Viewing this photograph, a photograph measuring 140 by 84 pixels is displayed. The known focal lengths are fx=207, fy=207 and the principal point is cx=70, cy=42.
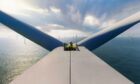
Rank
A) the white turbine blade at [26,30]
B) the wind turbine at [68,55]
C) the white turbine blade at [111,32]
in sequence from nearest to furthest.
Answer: the wind turbine at [68,55] → the white turbine blade at [111,32] → the white turbine blade at [26,30]

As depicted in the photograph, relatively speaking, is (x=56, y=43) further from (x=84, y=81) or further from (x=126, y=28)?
(x=84, y=81)

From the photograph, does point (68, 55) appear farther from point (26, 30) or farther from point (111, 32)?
point (111, 32)

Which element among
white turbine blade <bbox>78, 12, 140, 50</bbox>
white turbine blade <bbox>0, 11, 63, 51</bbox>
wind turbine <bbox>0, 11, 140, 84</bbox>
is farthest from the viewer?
white turbine blade <bbox>0, 11, 63, 51</bbox>

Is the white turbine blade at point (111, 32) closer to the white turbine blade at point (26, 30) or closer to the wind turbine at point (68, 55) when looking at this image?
the wind turbine at point (68, 55)

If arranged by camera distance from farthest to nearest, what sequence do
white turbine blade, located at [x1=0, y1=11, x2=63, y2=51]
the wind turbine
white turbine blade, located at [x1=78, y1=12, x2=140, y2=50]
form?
white turbine blade, located at [x1=0, y1=11, x2=63, y2=51]
white turbine blade, located at [x1=78, y1=12, x2=140, y2=50]
the wind turbine

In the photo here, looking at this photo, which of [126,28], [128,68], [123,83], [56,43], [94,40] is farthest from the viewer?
[128,68]

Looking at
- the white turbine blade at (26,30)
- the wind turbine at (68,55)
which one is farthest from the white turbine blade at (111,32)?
the white turbine blade at (26,30)

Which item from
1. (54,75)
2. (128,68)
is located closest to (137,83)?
(128,68)

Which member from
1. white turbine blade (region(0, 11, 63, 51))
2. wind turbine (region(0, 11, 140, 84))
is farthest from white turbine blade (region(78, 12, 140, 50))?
white turbine blade (region(0, 11, 63, 51))

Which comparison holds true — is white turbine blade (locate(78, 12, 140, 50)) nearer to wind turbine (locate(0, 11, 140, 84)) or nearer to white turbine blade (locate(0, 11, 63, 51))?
wind turbine (locate(0, 11, 140, 84))
